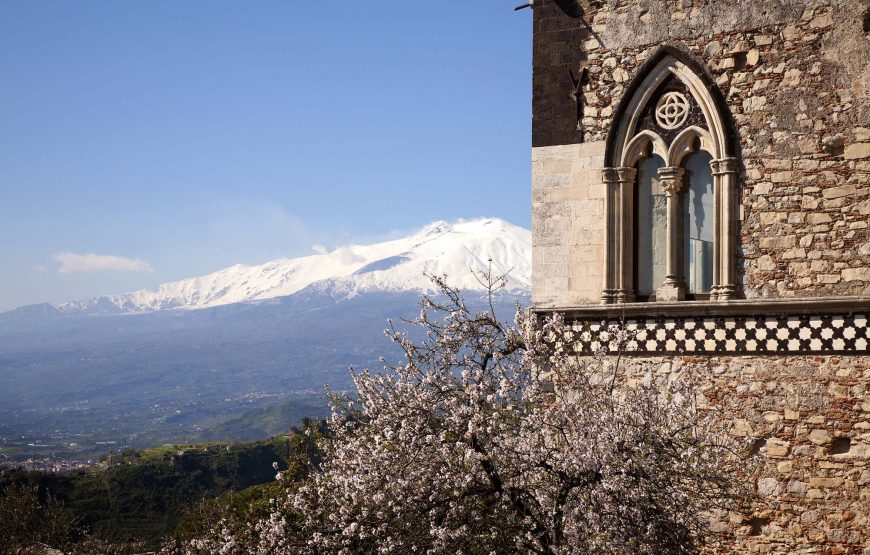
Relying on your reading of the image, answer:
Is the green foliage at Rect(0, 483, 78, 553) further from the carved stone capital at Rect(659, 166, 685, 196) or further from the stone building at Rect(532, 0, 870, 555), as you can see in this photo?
the carved stone capital at Rect(659, 166, 685, 196)

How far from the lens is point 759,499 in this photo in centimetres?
1241

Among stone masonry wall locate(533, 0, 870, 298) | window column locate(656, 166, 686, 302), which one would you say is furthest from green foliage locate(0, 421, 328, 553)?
stone masonry wall locate(533, 0, 870, 298)

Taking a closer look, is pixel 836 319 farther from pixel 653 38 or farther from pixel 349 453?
pixel 349 453

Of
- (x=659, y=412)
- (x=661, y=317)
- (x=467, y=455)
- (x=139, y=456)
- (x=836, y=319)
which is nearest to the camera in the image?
(x=467, y=455)

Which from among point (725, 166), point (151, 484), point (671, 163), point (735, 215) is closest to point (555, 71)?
point (671, 163)

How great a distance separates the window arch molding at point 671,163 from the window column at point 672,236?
0.01 metres

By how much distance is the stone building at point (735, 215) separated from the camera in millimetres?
12234

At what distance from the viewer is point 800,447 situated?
12.3 meters

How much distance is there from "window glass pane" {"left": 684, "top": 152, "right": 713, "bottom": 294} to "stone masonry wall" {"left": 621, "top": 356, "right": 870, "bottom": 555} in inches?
41.3

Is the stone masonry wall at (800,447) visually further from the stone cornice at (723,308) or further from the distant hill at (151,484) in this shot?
the distant hill at (151,484)

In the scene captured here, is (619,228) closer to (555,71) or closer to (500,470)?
(555,71)

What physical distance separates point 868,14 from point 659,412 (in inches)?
192

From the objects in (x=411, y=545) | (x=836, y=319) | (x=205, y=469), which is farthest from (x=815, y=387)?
(x=205, y=469)

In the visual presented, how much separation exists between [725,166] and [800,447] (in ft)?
10.1
